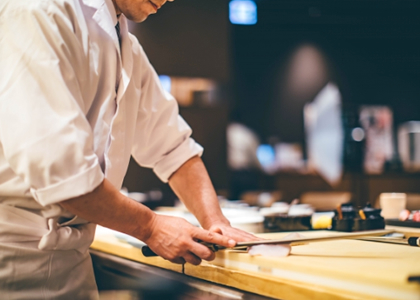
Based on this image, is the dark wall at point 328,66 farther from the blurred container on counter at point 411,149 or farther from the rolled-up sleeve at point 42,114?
the rolled-up sleeve at point 42,114

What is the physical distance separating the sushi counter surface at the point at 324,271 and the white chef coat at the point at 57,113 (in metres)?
0.32

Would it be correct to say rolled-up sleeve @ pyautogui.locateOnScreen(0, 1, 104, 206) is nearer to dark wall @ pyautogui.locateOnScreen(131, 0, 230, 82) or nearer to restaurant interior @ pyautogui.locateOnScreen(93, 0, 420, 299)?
restaurant interior @ pyautogui.locateOnScreen(93, 0, 420, 299)

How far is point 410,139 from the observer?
6121 mm

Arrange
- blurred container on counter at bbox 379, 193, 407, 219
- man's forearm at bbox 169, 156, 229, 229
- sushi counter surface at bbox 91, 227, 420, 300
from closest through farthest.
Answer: sushi counter surface at bbox 91, 227, 420, 300, man's forearm at bbox 169, 156, 229, 229, blurred container on counter at bbox 379, 193, 407, 219

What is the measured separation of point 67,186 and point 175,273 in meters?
0.40

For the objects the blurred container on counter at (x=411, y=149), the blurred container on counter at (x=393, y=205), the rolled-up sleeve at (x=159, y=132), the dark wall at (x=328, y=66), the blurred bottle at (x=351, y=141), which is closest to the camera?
the rolled-up sleeve at (x=159, y=132)

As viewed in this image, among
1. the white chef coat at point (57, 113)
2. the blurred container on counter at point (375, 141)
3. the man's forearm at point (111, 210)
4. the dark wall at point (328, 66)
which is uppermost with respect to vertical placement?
the white chef coat at point (57, 113)

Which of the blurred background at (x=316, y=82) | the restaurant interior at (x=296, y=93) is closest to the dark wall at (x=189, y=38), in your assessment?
the restaurant interior at (x=296, y=93)

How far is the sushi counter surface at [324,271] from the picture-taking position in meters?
0.73

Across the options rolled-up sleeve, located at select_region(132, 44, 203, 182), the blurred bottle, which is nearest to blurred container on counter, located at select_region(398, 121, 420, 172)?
the blurred bottle

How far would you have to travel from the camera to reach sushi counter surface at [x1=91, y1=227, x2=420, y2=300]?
0.73 m

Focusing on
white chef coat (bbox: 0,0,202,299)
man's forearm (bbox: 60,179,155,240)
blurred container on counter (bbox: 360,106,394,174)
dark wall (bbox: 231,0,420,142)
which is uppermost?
white chef coat (bbox: 0,0,202,299)

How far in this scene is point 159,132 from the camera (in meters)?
1.59

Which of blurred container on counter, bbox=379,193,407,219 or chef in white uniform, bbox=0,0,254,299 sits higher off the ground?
chef in white uniform, bbox=0,0,254,299
